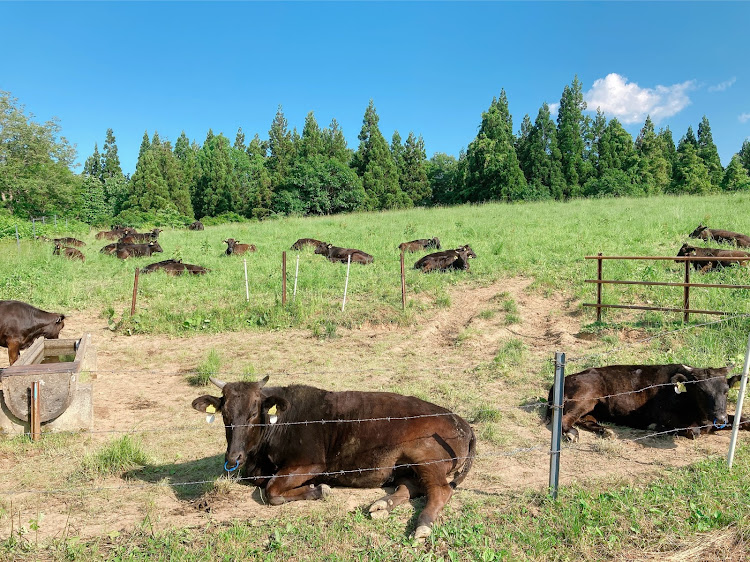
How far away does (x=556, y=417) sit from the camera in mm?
4605

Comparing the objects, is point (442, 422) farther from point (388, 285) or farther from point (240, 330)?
point (388, 285)

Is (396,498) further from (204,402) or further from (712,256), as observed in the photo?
(712,256)

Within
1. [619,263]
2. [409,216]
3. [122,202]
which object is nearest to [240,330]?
[619,263]

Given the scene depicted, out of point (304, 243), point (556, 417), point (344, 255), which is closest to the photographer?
point (556, 417)

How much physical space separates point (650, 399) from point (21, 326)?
10618mm

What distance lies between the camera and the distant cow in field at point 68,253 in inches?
842

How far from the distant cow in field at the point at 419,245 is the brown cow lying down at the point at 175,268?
7494 mm

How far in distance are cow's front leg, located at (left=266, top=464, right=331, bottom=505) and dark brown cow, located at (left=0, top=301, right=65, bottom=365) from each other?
7195mm

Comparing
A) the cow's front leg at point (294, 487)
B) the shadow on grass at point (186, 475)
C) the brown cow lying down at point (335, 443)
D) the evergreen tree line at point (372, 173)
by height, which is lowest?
the shadow on grass at point (186, 475)

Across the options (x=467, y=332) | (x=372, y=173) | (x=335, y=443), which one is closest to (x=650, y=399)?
(x=335, y=443)

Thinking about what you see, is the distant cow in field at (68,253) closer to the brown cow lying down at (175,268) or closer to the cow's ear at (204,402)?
the brown cow lying down at (175,268)

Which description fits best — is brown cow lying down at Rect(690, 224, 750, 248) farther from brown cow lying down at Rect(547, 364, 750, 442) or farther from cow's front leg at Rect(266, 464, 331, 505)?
cow's front leg at Rect(266, 464, 331, 505)

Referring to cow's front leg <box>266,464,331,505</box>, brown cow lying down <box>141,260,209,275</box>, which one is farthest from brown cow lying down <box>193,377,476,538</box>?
brown cow lying down <box>141,260,209,275</box>

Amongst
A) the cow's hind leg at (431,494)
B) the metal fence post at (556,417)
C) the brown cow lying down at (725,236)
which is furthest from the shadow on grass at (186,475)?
the brown cow lying down at (725,236)
